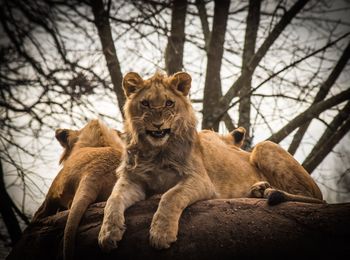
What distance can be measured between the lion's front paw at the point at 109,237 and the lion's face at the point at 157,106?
1.03 meters

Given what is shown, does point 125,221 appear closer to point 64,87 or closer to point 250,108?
point 64,87

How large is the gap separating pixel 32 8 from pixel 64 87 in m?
1.36

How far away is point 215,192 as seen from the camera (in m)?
3.89

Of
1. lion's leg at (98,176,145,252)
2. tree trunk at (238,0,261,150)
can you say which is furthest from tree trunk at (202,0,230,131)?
lion's leg at (98,176,145,252)

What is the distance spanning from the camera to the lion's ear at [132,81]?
406 centimetres

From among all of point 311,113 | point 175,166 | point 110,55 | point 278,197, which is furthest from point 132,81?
point 311,113

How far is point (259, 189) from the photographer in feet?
13.1

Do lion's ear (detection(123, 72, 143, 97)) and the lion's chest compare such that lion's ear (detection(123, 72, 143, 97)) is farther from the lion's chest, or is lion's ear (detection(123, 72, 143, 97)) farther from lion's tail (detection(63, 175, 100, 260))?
lion's tail (detection(63, 175, 100, 260))

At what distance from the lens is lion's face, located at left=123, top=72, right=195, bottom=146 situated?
371 cm

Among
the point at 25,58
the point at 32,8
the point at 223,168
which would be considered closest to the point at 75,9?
the point at 32,8

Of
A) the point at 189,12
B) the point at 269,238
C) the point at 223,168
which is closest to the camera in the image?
the point at 269,238

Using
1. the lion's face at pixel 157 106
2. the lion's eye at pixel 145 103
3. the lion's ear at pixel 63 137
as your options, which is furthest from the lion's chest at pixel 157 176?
the lion's ear at pixel 63 137

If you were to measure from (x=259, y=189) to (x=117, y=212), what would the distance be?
167 centimetres

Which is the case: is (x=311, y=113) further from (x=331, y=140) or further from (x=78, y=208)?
(x=78, y=208)
